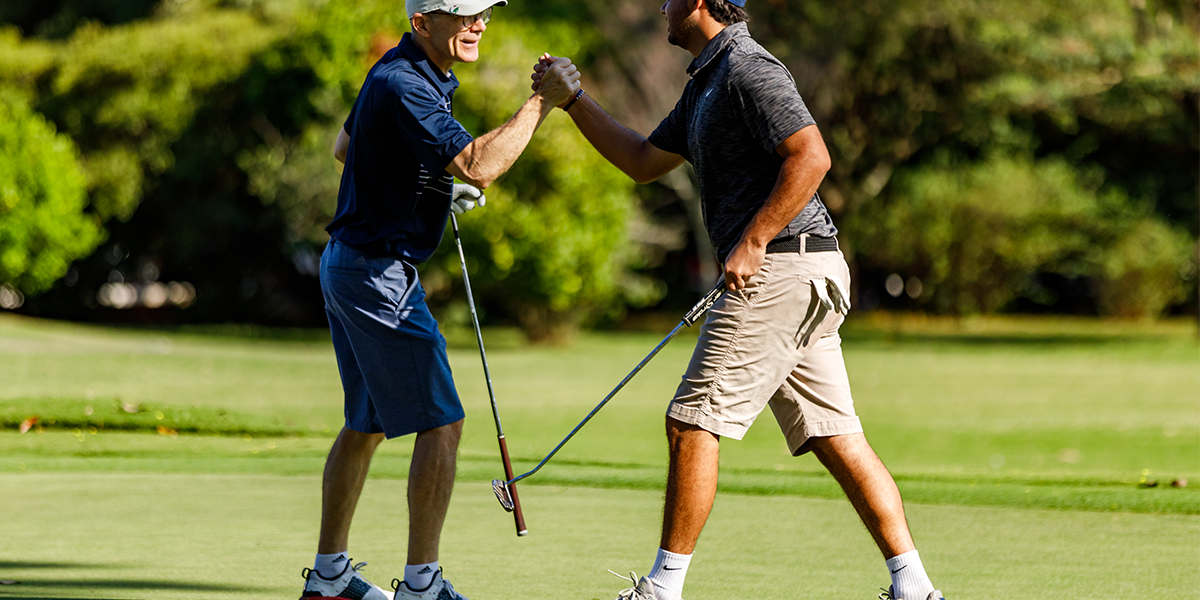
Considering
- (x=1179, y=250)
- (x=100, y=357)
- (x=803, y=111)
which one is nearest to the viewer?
(x=803, y=111)

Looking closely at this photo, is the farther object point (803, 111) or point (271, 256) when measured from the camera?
point (271, 256)

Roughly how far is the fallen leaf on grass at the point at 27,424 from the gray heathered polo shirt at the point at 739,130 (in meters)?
6.79

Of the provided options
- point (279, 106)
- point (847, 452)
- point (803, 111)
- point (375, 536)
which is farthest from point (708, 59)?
point (279, 106)

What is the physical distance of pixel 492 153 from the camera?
385cm

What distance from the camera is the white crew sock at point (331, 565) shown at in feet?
13.7

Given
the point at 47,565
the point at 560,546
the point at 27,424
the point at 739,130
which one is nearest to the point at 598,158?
the point at 27,424

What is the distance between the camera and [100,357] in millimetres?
17859

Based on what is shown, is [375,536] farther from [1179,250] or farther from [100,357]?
[1179,250]

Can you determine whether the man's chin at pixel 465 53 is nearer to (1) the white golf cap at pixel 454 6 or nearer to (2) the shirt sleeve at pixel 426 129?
(1) the white golf cap at pixel 454 6

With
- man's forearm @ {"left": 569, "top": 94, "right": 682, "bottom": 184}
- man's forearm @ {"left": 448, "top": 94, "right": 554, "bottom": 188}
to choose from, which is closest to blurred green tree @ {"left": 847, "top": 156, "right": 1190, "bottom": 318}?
man's forearm @ {"left": 569, "top": 94, "right": 682, "bottom": 184}

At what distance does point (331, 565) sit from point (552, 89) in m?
1.63

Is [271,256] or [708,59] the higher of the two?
[708,59]

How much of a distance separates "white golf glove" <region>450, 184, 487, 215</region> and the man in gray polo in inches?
27.0

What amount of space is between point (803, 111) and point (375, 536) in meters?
2.65
